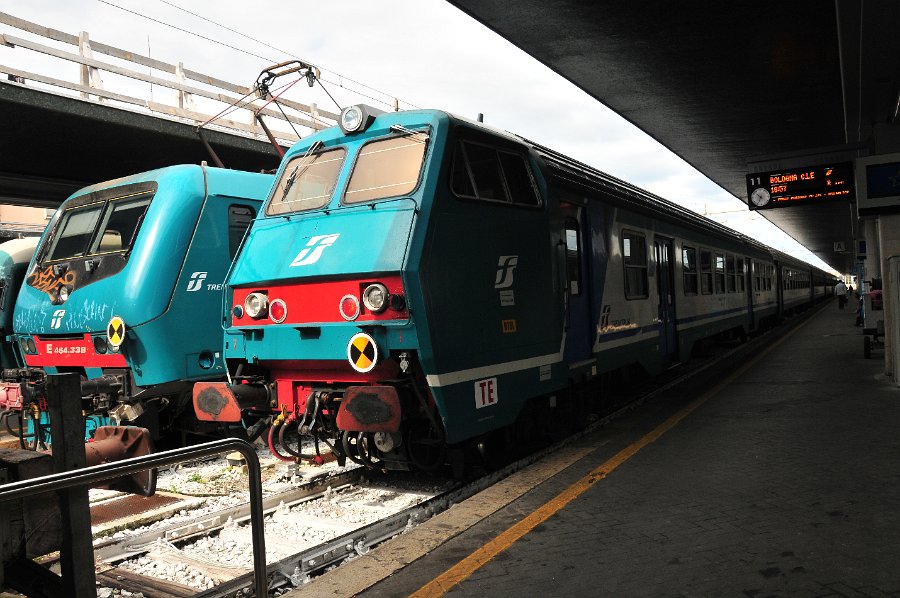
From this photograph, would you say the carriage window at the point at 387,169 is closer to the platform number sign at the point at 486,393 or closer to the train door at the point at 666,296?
the platform number sign at the point at 486,393

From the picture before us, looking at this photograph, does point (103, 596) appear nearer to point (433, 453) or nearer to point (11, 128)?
point (433, 453)

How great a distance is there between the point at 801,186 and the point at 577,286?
22.6ft

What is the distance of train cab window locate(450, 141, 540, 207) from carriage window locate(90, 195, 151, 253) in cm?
373

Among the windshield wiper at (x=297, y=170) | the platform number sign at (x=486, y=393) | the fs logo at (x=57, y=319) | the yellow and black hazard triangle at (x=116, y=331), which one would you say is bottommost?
the platform number sign at (x=486, y=393)

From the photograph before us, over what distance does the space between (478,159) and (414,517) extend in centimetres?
290

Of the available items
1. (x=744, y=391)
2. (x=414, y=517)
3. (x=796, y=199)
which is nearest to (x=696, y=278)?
(x=796, y=199)

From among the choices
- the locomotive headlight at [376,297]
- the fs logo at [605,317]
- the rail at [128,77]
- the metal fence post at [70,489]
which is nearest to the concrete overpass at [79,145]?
the rail at [128,77]

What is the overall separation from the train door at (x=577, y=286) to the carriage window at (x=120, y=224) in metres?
4.40

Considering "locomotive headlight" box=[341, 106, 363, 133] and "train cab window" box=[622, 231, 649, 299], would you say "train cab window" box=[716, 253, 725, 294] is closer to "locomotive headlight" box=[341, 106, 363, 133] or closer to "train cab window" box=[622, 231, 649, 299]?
"train cab window" box=[622, 231, 649, 299]

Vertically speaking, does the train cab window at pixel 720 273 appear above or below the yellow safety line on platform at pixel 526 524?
above

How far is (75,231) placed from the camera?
27.8ft

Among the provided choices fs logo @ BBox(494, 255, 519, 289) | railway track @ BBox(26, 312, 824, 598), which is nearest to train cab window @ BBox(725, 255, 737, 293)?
railway track @ BBox(26, 312, 824, 598)

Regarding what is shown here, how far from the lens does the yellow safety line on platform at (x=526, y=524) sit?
3.89 metres

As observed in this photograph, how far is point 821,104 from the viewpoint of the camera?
12.7m
